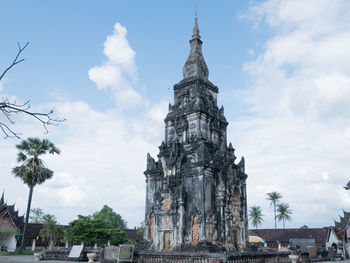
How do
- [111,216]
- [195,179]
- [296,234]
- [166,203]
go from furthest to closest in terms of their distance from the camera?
[111,216] < [296,234] < [166,203] < [195,179]

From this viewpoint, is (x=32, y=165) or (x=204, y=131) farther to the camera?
(x=32, y=165)

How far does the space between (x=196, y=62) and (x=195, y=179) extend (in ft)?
33.0

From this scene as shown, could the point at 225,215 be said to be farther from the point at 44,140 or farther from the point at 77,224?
the point at 44,140

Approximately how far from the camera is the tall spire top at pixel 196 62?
87.0ft

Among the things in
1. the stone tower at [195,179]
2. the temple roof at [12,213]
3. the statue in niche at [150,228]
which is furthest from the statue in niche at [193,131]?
the temple roof at [12,213]

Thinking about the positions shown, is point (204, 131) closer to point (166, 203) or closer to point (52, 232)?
point (166, 203)

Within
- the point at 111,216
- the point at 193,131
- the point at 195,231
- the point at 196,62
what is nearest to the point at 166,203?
the point at 195,231

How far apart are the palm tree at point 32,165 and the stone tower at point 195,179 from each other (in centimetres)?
1404

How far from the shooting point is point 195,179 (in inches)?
863

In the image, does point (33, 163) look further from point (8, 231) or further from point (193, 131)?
point (193, 131)

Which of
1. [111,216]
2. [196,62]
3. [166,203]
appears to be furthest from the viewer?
[111,216]

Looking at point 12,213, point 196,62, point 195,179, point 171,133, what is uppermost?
point 196,62

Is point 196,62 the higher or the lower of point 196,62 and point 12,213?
the higher

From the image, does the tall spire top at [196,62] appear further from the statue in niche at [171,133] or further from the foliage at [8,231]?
the foliage at [8,231]
